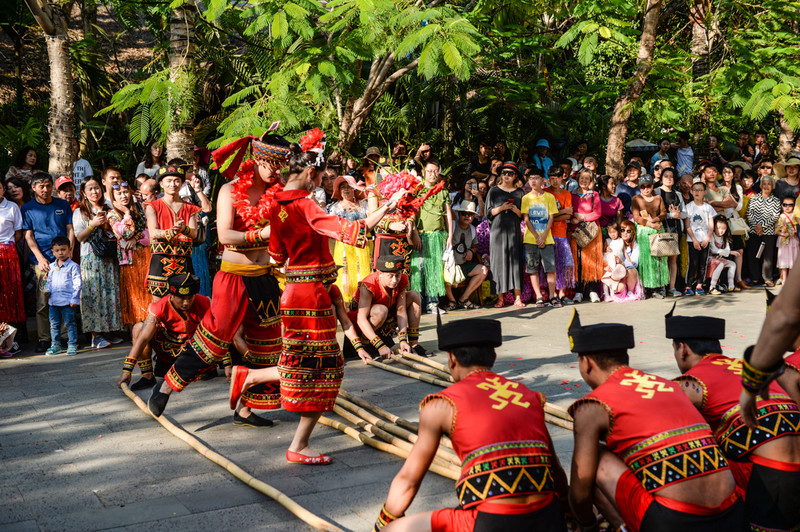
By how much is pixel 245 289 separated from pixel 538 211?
603cm

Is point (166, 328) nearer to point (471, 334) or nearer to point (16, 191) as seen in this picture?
point (16, 191)

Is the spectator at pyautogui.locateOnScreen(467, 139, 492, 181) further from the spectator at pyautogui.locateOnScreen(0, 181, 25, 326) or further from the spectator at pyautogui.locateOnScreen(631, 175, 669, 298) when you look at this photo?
the spectator at pyautogui.locateOnScreen(0, 181, 25, 326)

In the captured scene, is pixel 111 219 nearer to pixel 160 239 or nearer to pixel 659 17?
pixel 160 239

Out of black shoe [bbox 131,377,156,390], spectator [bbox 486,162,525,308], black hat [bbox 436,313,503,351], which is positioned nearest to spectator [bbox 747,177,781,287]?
spectator [bbox 486,162,525,308]

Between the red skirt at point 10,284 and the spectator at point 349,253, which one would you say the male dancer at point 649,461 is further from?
the red skirt at point 10,284

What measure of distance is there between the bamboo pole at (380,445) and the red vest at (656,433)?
1.40m

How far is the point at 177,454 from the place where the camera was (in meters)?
5.30

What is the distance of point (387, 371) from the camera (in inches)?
299

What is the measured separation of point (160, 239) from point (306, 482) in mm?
3430

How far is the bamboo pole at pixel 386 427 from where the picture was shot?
4.81 metres

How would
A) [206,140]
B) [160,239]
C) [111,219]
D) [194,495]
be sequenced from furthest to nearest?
1. [206,140]
2. [111,219]
3. [160,239]
4. [194,495]

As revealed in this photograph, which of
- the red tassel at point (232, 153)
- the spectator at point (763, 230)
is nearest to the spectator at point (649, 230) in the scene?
the spectator at point (763, 230)

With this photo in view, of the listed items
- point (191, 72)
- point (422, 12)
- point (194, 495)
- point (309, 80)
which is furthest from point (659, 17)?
point (194, 495)

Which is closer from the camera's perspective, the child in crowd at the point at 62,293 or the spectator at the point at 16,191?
the child in crowd at the point at 62,293
